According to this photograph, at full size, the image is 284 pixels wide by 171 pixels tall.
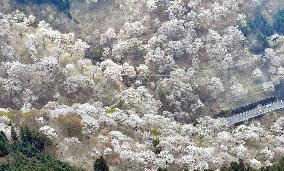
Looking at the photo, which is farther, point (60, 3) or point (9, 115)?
point (60, 3)

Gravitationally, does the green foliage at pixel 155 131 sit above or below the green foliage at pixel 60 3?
below

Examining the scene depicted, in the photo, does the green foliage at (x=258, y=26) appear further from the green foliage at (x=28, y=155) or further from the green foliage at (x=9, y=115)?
the green foliage at (x=28, y=155)

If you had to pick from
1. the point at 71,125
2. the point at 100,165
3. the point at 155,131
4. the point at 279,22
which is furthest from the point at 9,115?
the point at 279,22

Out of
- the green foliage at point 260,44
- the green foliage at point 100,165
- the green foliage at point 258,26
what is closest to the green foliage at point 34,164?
the green foliage at point 100,165

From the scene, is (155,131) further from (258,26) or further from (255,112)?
(258,26)

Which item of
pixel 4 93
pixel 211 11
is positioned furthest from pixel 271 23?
pixel 4 93

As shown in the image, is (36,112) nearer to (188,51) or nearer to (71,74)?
(71,74)
